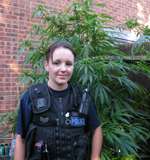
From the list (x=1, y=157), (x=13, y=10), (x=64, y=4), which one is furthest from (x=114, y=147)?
(x=64, y=4)

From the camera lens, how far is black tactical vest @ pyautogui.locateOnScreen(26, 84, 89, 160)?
8.86 feet

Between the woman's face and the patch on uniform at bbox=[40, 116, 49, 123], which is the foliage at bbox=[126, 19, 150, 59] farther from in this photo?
the patch on uniform at bbox=[40, 116, 49, 123]

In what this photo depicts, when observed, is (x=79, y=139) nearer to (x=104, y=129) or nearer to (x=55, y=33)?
(x=104, y=129)

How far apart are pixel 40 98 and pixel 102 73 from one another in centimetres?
173

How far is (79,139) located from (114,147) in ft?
5.15

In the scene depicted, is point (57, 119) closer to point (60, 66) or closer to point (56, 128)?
point (56, 128)

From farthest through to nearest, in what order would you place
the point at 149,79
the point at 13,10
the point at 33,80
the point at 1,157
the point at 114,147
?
the point at 13,10
the point at 1,157
the point at 149,79
the point at 33,80
the point at 114,147

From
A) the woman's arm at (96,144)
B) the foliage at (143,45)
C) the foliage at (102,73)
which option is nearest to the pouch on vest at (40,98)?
the woman's arm at (96,144)

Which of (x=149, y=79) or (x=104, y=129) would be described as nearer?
(x=104, y=129)

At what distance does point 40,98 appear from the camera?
109 inches

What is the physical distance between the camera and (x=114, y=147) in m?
4.23

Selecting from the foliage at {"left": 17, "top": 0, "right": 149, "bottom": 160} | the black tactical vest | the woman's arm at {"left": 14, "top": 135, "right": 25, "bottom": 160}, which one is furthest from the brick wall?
the black tactical vest

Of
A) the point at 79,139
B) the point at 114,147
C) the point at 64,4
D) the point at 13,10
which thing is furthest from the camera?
the point at 64,4

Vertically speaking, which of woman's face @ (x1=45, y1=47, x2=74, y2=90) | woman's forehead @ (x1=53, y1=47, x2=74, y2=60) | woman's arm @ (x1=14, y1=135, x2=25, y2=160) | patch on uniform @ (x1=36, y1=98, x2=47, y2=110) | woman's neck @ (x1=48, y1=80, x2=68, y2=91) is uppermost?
woman's forehead @ (x1=53, y1=47, x2=74, y2=60)
